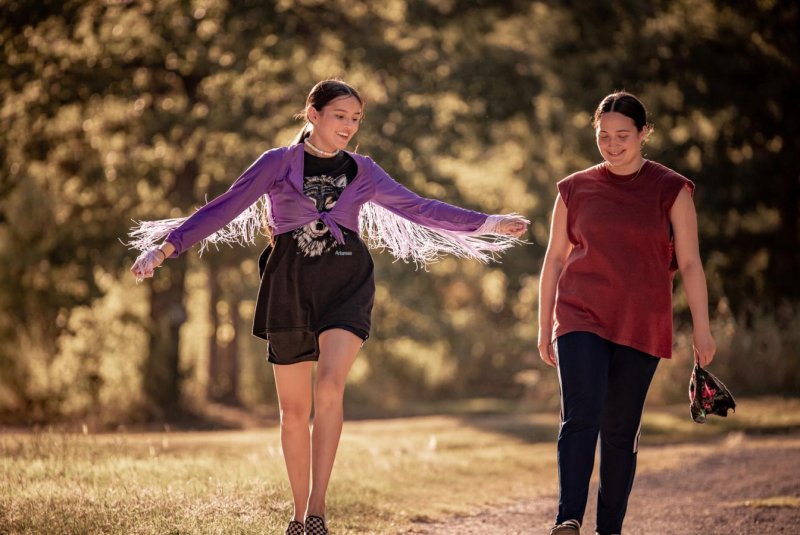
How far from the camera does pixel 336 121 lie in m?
5.34

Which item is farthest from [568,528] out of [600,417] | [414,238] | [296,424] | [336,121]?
[336,121]

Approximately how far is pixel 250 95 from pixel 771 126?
9.16 meters

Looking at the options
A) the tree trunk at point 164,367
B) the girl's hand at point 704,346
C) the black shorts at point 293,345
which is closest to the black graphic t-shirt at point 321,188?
the black shorts at point 293,345

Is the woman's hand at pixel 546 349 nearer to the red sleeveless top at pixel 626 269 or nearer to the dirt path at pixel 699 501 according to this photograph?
the red sleeveless top at pixel 626 269

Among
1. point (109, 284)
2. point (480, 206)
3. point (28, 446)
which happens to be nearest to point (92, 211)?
point (109, 284)

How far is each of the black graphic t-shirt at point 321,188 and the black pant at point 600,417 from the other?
122cm

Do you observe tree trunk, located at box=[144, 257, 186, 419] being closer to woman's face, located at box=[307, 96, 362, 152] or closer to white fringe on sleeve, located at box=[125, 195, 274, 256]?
white fringe on sleeve, located at box=[125, 195, 274, 256]

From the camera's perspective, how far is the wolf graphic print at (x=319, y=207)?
527cm

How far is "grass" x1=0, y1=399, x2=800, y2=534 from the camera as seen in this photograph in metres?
5.78

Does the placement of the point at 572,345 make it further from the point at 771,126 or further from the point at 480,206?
the point at 771,126

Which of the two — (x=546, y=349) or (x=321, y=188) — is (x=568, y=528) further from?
(x=321, y=188)

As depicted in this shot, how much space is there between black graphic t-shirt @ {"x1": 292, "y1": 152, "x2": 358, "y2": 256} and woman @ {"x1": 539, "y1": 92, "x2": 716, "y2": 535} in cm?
106

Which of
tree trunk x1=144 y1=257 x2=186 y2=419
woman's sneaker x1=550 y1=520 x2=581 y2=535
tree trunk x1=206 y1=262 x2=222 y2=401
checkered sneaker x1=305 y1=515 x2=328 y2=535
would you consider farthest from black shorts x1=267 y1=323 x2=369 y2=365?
tree trunk x1=206 y1=262 x2=222 y2=401

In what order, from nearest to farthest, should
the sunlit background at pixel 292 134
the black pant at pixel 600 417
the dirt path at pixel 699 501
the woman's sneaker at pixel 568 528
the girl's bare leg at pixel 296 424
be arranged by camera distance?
the woman's sneaker at pixel 568 528 < the black pant at pixel 600 417 < the girl's bare leg at pixel 296 424 < the dirt path at pixel 699 501 < the sunlit background at pixel 292 134
